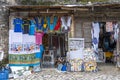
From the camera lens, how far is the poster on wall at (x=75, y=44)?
13.6 m

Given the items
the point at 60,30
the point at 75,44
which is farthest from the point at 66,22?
the point at 75,44

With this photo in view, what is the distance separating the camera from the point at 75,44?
13641mm

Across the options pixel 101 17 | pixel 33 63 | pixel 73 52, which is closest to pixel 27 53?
pixel 33 63

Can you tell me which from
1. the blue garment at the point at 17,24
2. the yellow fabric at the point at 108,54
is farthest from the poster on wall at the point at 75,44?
the yellow fabric at the point at 108,54

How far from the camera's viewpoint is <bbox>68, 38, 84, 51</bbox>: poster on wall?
1362cm

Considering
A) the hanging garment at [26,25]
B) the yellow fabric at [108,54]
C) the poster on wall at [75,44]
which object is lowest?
the yellow fabric at [108,54]

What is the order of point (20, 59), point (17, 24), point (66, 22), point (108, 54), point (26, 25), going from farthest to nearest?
point (108, 54) → point (66, 22) → point (26, 25) → point (17, 24) → point (20, 59)

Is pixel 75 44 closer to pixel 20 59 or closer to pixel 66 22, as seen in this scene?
pixel 66 22

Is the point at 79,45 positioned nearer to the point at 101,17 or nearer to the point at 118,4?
the point at 101,17

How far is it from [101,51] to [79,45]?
3295 millimetres

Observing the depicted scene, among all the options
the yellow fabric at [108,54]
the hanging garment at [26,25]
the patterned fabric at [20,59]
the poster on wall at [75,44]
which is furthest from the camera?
the yellow fabric at [108,54]

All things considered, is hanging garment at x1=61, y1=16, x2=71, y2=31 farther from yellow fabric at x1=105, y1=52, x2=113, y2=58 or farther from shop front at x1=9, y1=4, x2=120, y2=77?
yellow fabric at x1=105, y1=52, x2=113, y2=58

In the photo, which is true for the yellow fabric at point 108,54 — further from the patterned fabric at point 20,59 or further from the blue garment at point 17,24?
the blue garment at point 17,24

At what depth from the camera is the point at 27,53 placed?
13.2 m
